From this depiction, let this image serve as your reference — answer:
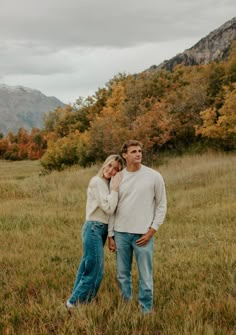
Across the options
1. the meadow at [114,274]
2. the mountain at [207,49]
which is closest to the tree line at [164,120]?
the meadow at [114,274]

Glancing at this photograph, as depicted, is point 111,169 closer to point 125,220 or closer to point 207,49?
point 125,220

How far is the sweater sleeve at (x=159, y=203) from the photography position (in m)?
4.46

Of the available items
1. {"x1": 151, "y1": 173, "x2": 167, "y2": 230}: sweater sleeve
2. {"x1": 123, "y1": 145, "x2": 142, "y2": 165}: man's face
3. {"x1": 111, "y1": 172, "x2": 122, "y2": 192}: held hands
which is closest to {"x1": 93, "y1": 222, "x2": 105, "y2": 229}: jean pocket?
{"x1": 111, "y1": 172, "x2": 122, "y2": 192}: held hands

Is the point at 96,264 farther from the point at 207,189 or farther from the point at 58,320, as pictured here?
the point at 207,189

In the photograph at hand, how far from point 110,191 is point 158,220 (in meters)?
0.65

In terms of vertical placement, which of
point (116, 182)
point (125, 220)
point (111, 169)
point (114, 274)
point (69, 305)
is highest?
point (111, 169)

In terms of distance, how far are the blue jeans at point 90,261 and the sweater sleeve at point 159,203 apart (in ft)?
2.17

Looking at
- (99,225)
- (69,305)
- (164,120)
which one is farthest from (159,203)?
(164,120)

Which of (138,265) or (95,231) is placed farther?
(95,231)

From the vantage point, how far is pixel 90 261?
468cm

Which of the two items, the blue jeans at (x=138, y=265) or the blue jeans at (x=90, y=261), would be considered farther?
the blue jeans at (x=90, y=261)

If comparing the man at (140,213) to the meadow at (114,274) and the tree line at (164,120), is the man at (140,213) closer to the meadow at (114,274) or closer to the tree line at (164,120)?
the meadow at (114,274)

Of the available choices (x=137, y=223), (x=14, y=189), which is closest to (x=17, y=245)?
(x=137, y=223)

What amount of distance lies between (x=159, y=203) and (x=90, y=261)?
1082 millimetres
